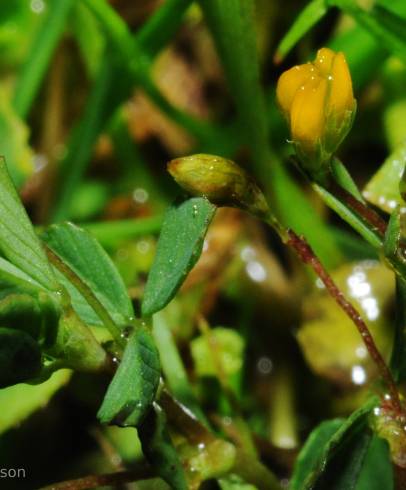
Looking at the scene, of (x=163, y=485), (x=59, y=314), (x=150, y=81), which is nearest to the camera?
(x=59, y=314)

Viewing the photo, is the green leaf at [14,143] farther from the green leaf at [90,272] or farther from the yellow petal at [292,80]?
the yellow petal at [292,80]

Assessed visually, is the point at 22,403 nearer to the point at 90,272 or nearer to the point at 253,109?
the point at 90,272

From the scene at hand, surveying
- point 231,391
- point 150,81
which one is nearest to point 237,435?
point 231,391

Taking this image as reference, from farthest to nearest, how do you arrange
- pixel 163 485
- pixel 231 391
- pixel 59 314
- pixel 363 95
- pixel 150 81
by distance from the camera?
pixel 363 95, pixel 150 81, pixel 231 391, pixel 163 485, pixel 59 314

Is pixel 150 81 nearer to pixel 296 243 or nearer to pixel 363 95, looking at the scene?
pixel 363 95

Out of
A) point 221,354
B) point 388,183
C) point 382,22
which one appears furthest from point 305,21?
point 221,354
